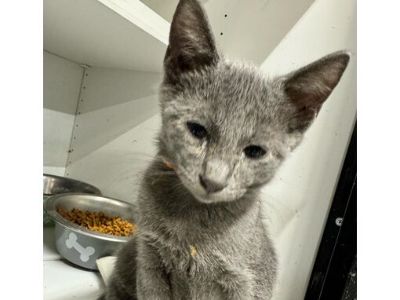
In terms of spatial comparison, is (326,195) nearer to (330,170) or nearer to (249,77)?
(330,170)

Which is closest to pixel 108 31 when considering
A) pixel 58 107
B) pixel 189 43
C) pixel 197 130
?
pixel 189 43

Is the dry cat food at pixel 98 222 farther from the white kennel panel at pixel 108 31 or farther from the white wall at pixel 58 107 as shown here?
the white kennel panel at pixel 108 31

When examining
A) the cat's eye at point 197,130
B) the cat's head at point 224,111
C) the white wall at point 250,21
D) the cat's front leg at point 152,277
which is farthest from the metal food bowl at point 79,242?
the white wall at point 250,21

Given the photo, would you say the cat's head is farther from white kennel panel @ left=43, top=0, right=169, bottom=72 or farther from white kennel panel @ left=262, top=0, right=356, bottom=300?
white kennel panel @ left=262, top=0, right=356, bottom=300

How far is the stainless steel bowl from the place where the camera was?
5.27 ft

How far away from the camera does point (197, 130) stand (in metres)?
0.70

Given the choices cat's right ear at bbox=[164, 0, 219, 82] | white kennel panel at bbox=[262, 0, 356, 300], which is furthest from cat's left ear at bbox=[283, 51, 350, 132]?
white kennel panel at bbox=[262, 0, 356, 300]

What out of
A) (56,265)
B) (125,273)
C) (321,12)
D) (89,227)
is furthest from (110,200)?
(321,12)

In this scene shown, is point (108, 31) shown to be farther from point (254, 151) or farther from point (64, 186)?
point (64, 186)

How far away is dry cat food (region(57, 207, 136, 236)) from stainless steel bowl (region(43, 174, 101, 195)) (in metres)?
0.23

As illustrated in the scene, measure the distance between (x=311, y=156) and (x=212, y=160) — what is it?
0.87m

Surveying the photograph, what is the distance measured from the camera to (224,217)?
0.80 metres

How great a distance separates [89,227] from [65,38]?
27.1 inches

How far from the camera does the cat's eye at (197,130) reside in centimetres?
69
